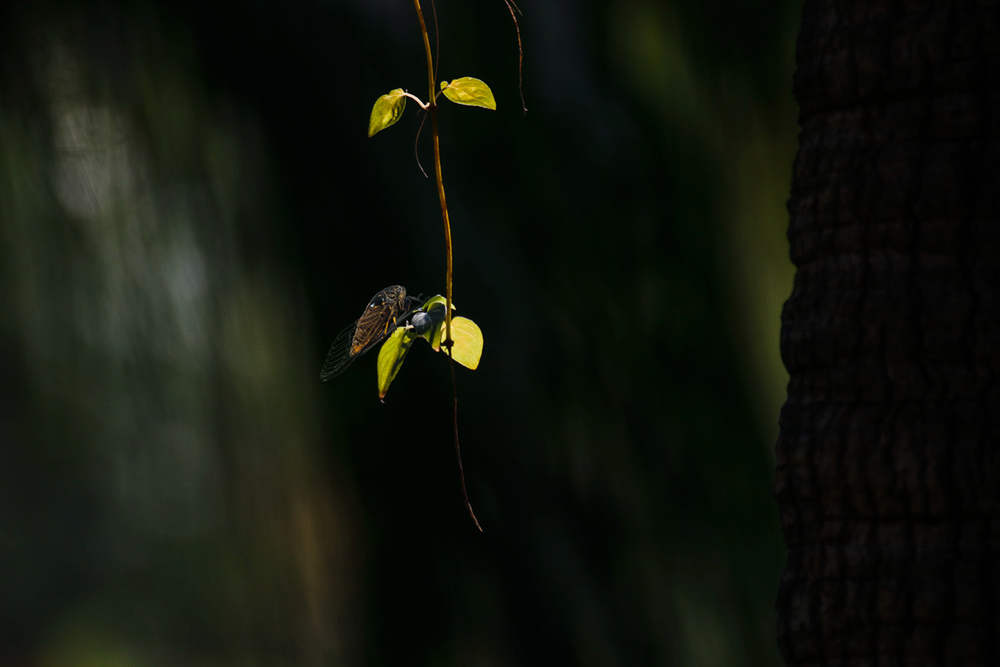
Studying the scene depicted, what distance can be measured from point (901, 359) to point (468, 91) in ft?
2.19

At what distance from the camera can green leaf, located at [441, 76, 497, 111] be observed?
47.3 inches

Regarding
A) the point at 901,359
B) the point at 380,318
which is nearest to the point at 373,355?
the point at 380,318

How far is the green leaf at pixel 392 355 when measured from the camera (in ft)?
3.97

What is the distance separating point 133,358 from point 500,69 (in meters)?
1.11

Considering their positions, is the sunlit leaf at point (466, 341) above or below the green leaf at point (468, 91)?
below

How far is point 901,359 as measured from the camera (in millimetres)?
921

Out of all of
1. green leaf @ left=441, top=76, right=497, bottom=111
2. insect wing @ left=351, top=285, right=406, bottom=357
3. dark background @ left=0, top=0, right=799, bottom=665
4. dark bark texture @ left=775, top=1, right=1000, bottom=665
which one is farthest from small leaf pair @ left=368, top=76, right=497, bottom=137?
dark background @ left=0, top=0, right=799, bottom=665

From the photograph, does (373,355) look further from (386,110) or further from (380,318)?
(386,110)

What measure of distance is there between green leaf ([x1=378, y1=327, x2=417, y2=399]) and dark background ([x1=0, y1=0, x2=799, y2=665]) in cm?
72

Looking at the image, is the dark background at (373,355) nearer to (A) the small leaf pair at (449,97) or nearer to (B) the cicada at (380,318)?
(B) the cicada at (380,318)

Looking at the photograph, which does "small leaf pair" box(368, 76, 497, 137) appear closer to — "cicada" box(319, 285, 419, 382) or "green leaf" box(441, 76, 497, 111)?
"green leaf" box(441, 76, 497, 111)

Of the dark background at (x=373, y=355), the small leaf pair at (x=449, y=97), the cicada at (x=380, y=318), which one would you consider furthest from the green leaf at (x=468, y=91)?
the dark background at (x=373, y=355)

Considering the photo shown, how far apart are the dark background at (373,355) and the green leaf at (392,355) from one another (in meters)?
0.72

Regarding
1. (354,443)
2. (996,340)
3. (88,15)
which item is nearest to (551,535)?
(354,443)
